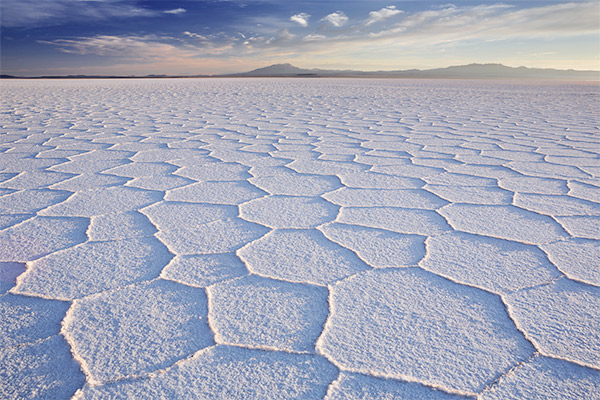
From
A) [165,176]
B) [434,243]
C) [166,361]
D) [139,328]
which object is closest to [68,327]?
[139,328]

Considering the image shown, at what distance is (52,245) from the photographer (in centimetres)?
136

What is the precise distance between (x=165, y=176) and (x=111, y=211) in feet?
1.87

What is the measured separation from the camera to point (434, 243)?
1.40 m

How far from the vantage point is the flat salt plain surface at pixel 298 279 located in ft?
2.66

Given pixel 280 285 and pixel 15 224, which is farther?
pixel 15 224

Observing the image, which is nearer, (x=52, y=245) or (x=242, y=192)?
(x=52, y=245)

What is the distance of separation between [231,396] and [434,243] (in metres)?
0.87

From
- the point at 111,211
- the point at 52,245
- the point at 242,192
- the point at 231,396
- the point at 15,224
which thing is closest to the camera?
the point at 231,396

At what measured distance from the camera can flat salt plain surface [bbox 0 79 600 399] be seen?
0.81 metres

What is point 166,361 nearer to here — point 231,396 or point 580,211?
point 231,396

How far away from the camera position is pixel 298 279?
1.17 metres

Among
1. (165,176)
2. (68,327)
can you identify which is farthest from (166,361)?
(165,176)

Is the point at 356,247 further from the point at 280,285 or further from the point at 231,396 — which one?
the point at 231,396

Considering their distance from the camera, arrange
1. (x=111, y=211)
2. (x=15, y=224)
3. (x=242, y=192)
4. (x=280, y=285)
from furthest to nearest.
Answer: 1. (x=242, y=192)
2. (x=111, y=211)
3. (x=15, y=224)
4. (x=280, y=285)
